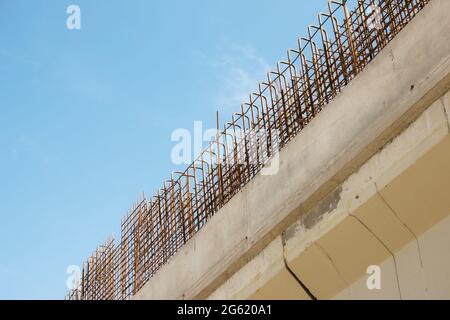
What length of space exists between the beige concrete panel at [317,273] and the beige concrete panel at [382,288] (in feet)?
0.41

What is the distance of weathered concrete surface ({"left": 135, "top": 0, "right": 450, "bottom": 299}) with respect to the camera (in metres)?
5.85

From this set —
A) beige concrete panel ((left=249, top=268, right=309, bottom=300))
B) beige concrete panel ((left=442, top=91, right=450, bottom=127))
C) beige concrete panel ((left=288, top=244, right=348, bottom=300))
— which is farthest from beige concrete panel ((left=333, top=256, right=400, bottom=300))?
beige concrete panel ((left=442, top=91, right=450, bottom=127))

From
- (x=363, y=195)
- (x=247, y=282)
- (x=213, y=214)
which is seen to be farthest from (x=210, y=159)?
(x=363, y=195)

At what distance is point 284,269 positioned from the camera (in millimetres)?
6883

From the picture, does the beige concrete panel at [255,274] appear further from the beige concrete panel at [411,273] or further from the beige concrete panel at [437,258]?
the beige concrete panel at [437,258]

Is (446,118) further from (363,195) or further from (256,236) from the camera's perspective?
(256,236)

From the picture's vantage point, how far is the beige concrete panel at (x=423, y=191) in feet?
18.9

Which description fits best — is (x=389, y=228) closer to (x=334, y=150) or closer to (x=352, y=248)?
(x=352, y=248)

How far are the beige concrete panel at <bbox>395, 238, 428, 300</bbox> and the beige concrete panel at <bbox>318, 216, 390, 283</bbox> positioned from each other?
0.18 metres

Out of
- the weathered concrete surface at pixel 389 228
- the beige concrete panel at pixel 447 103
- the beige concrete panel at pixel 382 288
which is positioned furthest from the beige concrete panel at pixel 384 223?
the beige concrete panel at pixel 447 103

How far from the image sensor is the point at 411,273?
5996 millimetres

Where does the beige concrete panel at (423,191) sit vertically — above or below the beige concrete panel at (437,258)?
above

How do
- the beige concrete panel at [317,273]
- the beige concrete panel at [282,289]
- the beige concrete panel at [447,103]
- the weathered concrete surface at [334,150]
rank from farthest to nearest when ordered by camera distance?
the beige concrete panel at [282,289] → the beige concrete panel at [317,273] → the weathered concrete surface at [334,150] → the beige concrete panel at [447,103]

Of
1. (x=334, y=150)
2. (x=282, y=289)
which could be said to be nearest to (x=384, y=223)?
(x=334, y=150)
